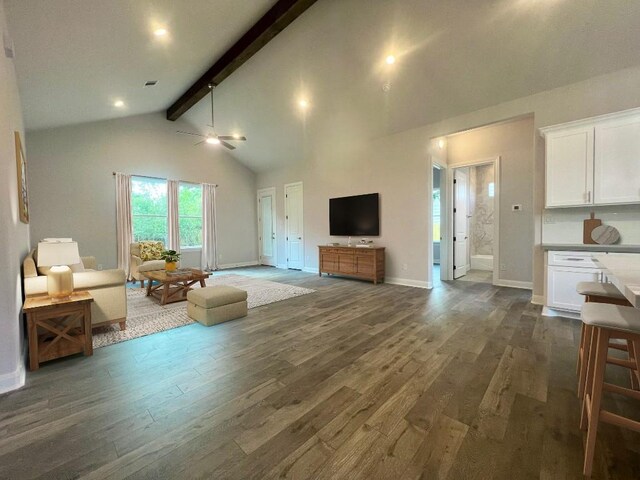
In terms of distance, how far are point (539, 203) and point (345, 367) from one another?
3564mm

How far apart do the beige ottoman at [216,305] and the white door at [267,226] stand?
4823 millimetres

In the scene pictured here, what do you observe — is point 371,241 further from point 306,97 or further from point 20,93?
point 20,93

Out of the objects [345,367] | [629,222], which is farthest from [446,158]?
[345,367]

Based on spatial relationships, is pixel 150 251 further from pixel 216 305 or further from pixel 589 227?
pixel 589 227

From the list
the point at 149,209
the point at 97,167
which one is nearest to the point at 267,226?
the point at 149,209

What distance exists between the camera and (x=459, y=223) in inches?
237

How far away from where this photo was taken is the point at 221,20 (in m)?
3.53

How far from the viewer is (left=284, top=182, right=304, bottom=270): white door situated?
24.3 ft

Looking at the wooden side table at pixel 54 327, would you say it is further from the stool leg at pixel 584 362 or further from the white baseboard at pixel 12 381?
the stool leg at pixel 584 362

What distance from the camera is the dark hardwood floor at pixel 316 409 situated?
1.27m

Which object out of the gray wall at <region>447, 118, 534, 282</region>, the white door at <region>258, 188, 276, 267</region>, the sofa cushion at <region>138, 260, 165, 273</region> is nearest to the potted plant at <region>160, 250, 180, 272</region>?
the sofa cushion at <region>138, 260, 165, 273</region>

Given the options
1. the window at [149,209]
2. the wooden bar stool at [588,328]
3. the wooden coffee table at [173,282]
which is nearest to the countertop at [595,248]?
the wooden bar stool at [588,328]

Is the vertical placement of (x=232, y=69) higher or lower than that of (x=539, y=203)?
higher

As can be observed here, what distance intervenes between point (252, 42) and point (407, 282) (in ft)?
15.6
